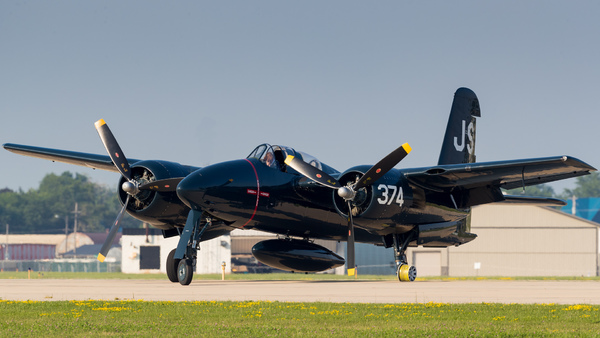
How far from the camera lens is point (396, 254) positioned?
31062 millimetres

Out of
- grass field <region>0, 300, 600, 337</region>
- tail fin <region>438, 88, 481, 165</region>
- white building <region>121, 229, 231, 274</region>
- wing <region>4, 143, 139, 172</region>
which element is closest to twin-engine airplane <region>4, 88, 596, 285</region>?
wing <region>4, 143, 139, 172</region>

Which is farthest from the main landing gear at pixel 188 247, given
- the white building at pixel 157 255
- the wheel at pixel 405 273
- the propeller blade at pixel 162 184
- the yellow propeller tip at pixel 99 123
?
the white building at pixel 157 255

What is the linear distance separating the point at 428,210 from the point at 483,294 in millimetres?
8289

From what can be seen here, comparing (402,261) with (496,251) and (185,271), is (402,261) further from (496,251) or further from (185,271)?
(496,251)

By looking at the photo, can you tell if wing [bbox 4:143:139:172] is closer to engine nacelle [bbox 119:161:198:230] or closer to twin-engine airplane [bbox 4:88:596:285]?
twin-engine airplane [bbox 4:88:596:285]

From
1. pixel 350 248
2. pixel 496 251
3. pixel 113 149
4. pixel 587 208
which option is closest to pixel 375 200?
pixel 350 248

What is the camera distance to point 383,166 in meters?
27.3

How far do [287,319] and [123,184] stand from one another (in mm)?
15047

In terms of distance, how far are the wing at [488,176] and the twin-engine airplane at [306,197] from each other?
0.13ft

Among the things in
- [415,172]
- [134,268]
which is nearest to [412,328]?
[415,172]

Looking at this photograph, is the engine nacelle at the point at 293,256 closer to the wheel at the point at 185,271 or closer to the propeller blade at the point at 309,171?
the wheel at the point at 185,271

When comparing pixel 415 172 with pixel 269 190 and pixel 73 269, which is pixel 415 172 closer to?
pixel 269 190

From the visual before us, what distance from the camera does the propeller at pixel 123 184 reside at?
28.0m

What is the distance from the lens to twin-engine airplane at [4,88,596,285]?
26344mm
